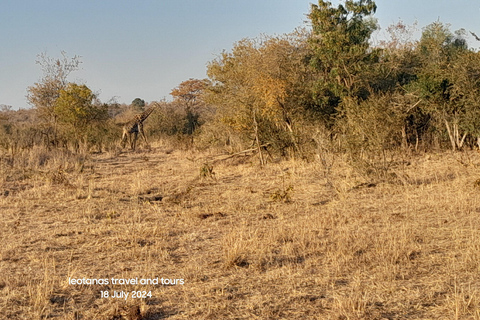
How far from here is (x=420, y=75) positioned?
1435 centimetres

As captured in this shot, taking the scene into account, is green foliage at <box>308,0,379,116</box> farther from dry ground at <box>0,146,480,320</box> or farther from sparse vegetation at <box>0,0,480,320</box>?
dry ground at <box>0,146,480,320</box>

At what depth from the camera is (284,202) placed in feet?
31.0

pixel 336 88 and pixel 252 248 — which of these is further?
pixel 336 88

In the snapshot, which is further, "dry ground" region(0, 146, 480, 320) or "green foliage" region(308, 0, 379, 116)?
"green foliage" region(308, 0, 379, 116)

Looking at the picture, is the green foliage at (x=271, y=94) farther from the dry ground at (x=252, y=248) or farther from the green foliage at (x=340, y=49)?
the dry ground at (x=252, y=248)

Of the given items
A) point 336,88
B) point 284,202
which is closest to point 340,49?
point 336,88

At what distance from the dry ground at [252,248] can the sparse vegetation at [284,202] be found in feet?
0.09

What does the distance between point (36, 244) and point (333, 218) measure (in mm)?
4498

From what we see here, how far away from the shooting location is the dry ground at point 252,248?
14.3 feet

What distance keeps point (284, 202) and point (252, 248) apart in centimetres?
348

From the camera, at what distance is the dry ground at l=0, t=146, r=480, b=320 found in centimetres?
437

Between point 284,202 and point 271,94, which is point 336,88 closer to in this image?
point 271,94

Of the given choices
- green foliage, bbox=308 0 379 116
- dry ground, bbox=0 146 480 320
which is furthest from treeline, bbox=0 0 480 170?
dry ground, bbox=0 146 480 320

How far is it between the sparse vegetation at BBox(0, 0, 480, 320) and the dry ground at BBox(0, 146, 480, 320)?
0.03 m
